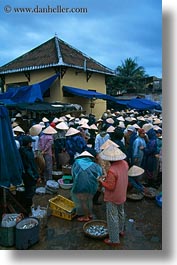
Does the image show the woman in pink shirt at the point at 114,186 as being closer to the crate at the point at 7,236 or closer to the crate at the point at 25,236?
the crate at the point at 25,236

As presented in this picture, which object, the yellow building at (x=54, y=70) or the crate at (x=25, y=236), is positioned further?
the yellow building at (x=54, y=70)

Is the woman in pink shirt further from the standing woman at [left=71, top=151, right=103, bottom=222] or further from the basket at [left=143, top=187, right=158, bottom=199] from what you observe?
the basket at [left=143, top=187, right=158, bottom=199]

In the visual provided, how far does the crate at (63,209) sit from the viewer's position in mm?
4191

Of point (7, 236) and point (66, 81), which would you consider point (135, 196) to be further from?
point (66, 81)

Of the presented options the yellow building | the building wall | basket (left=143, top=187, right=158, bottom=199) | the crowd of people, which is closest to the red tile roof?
the yellow building

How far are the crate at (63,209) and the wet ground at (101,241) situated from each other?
0.22 ft

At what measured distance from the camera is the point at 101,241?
3.55 metres

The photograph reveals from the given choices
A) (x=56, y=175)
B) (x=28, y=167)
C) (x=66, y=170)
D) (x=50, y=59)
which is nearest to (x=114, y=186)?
(x=28, y=167)

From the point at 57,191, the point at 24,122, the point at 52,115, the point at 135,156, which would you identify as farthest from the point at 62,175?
the point at 52,115

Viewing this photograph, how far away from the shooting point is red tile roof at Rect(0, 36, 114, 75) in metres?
11.0

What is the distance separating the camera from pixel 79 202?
4227 millimetres

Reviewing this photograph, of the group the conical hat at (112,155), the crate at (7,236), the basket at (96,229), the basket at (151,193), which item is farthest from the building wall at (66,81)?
the crate at (7,236)

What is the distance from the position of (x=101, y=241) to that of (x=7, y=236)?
1.22m

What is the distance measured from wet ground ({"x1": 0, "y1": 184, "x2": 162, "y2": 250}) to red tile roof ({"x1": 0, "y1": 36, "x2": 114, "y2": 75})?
7.52 metres
